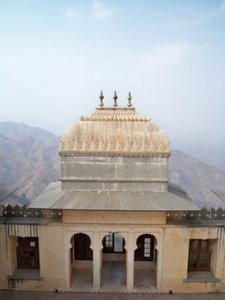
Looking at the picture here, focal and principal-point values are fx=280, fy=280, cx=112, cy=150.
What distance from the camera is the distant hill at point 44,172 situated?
84.1 metres

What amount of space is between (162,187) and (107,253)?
19.7 ft

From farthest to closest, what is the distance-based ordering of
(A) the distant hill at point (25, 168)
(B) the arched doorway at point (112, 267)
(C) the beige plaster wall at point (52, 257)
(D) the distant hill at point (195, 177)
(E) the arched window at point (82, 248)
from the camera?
(D) the distant hill at point (195, 177) < (A) the distant hill at point (25, 168) < (E) the arched window at point (82, 248) < (B) the arched doorway at point (112, 267) < (C) the beige plaster wall at point (52, 257)

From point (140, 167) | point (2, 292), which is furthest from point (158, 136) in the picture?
point (2, 292)

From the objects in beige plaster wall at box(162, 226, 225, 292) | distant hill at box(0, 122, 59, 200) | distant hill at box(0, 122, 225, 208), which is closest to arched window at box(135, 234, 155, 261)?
beige plaster wall at box(162, 226, 225, 292)

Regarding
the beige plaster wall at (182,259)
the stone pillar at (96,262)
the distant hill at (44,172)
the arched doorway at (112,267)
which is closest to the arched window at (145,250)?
the arched doorway at (112,267)

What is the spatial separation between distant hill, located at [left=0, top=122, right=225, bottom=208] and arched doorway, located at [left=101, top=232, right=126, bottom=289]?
174ft

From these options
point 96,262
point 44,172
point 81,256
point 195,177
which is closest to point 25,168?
point 44,172

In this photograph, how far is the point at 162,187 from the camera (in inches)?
516

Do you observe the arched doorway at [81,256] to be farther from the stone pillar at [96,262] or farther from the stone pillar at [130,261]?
the stone pillar at [130,261]

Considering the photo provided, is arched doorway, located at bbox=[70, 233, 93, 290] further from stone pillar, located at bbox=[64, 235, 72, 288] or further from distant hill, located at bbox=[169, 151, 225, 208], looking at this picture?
distant hill, located at bbox=[169, 151, 225, 208]

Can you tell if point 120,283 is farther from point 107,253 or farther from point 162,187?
point 162,187

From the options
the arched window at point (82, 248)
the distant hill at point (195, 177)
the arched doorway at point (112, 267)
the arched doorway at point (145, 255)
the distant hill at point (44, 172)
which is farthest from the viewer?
the distant hill at point (195, 177)

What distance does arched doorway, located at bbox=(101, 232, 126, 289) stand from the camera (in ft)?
46.2

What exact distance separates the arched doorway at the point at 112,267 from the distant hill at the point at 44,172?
2092 inches
